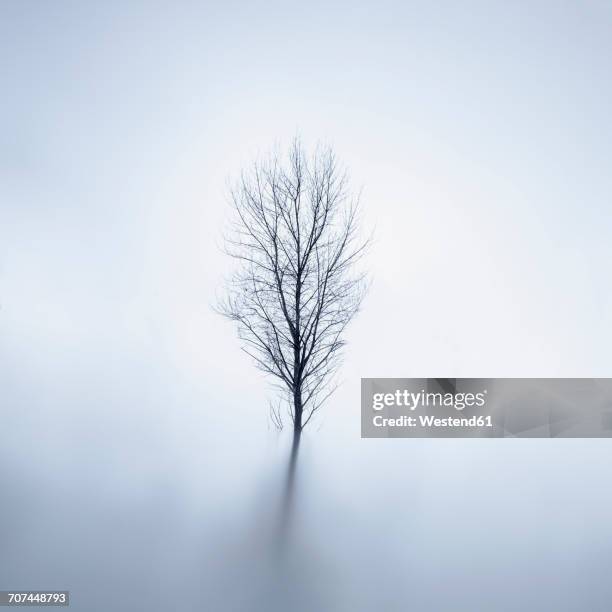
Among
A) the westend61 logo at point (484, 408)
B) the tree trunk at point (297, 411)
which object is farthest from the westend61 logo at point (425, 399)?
the tree trunk at point (297, 411)

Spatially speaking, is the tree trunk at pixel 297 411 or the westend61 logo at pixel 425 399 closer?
the tree trunk at pixel 297 411

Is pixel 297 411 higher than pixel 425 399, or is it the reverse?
pixel 425 399

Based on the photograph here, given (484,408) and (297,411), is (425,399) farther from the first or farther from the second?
(297,411)

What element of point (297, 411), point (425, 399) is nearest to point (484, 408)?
point (425, 399)

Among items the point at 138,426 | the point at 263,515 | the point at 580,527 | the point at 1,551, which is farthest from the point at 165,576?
the point at 580,527

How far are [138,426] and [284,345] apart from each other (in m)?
1.73

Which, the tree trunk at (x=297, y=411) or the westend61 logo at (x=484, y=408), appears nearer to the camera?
the tree trunk at (x=297, y=411)

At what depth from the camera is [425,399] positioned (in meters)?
4.77

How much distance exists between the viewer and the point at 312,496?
367 cm

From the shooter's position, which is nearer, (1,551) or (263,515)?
(1,551)

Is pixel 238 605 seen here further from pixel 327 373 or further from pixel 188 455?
pixel 327 373

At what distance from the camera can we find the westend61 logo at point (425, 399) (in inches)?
187

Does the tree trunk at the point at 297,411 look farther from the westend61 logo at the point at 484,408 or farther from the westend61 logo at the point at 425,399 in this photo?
the westend61 logo at the point at 425,399

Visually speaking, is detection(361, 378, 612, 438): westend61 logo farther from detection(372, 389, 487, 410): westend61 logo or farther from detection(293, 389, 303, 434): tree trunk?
detection(293, 389, 303, 434): tree trunk
